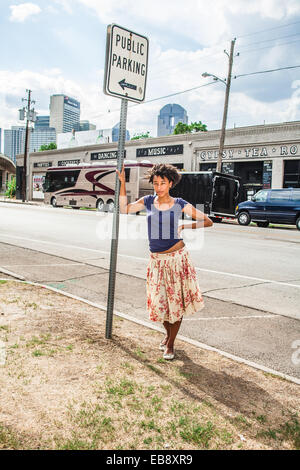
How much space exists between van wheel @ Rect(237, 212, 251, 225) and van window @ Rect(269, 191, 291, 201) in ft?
5.77

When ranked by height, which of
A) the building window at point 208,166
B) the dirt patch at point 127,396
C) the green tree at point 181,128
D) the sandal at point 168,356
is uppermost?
the green tree at point 181,128

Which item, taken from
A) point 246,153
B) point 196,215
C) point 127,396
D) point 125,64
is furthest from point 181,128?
point 127,396

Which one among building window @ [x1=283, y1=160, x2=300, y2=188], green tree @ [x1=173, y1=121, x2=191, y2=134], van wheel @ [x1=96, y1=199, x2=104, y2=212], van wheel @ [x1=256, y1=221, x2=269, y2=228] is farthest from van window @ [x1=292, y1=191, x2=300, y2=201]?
green tree @ [x1=173, y1=121, x2=191, y2=134]

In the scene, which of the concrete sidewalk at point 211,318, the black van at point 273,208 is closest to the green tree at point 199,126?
the black van at point 273,208

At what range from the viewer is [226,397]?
121 inches

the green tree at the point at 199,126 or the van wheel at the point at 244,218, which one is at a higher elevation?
the green tree at the point at 199,126

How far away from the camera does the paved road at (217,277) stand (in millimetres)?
4582

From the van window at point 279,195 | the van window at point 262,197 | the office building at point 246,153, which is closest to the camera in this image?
the van window at point 279,195

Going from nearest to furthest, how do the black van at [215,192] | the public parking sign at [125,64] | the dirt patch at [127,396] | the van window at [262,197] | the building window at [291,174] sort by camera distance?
the dirt patch at [127,396]
the public parking sign at [125,64]
the van window at [262,197]
the black van at [215,192]
the building window at [291,174]

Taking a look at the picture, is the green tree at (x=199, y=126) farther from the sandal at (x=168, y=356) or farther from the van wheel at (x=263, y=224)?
the sandal at (x=168, y=356)

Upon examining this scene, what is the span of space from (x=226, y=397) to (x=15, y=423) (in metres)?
1.55

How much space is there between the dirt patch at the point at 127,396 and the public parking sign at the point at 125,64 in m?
2.45

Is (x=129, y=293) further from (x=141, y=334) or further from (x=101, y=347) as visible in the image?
(x=101, y=347)
